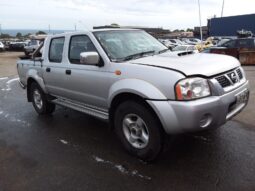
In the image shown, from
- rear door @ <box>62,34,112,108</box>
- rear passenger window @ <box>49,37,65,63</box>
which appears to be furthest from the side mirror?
rear passenger window @ <box>49,37,65,63</box>

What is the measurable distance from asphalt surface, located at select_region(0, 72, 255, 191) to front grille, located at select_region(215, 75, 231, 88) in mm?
889

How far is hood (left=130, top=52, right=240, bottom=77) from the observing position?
3.31 metres

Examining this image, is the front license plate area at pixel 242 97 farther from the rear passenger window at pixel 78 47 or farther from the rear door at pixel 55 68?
the rear door at pixel 55 68

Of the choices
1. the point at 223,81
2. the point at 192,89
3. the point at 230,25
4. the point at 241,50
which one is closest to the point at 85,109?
the point at 192,89

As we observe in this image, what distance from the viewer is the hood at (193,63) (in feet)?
10.9

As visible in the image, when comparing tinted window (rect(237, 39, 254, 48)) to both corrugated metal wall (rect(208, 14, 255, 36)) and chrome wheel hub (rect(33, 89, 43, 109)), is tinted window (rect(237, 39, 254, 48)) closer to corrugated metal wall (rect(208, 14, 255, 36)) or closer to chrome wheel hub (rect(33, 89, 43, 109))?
chrome wheel hub (rect(33, 89, 43, 109))

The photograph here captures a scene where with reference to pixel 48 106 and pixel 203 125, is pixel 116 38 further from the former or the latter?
pixel 48 106

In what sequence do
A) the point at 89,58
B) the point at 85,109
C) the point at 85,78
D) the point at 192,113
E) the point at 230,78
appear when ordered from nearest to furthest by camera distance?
the point at 192,113 → the point at 230,78 → the point at 89,58 → the point at 85,78 → the point at 85,109

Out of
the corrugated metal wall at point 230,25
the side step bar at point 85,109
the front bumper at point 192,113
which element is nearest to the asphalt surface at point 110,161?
the front bumper at point 192,113

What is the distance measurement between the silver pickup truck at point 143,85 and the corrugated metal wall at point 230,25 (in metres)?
43.4

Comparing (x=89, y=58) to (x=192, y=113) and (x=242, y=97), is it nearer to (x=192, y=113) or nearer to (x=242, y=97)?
(x=192, y=113)

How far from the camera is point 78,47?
469cm

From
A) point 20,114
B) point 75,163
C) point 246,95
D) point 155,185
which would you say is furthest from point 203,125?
point 20,114

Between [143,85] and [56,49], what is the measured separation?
2558 mm
